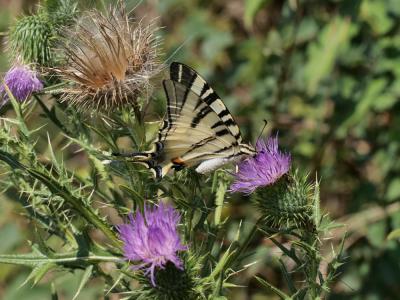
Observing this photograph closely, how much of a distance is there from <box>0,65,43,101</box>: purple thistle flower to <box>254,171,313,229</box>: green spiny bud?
1.21 metres

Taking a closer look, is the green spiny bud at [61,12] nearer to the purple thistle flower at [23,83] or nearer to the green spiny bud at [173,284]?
the purple thistle flower at [23,83]

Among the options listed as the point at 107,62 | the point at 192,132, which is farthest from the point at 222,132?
the point at 107,62

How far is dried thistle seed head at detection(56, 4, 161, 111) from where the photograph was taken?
9.68 feet

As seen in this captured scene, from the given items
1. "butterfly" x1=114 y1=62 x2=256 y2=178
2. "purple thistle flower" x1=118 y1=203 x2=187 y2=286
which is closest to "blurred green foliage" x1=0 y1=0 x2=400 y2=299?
"butterfly" x1=114 y1=62 x2=256 y2=178

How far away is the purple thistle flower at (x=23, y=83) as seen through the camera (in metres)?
3.18

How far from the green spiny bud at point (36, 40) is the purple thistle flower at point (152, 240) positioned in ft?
3.53

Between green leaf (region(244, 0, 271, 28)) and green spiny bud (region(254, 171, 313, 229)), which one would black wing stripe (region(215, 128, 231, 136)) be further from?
green leaf (region(244, 0, 271, 28))

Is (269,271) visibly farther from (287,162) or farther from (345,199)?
(287,162)

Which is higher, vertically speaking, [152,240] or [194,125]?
[194,125]

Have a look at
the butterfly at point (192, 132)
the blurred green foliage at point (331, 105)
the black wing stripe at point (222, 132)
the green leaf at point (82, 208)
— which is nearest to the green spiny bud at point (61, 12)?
the butterfly at point (192, 132)

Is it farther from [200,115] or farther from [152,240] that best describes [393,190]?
[152,240]

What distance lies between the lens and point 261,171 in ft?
10.1

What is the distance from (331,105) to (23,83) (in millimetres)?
2838

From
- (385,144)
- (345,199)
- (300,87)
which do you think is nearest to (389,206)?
(385,144)
